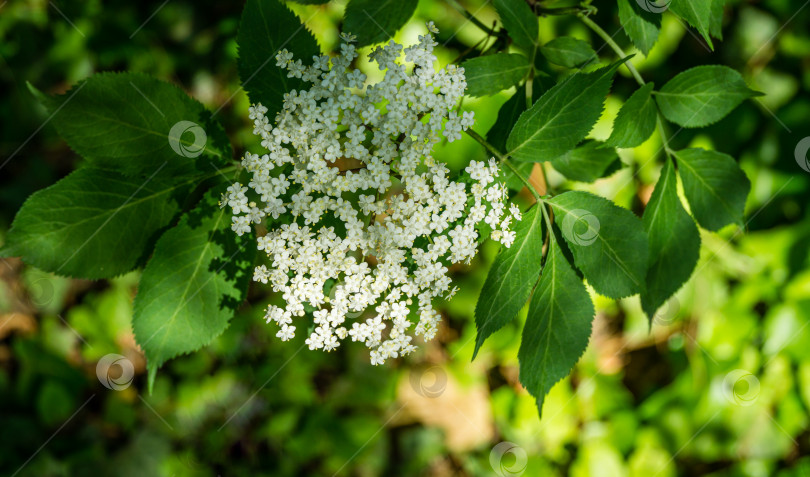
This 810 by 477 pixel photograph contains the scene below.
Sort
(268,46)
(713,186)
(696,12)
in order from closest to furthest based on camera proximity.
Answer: (696,12) → (268,46) → (713,186)

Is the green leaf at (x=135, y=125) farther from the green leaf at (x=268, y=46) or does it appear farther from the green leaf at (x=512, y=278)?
the green leaf at (x=512, y=278)

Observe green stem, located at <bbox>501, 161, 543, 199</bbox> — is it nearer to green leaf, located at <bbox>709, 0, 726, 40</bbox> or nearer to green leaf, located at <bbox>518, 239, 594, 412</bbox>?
green leaf, located at <bbox>518, 239, 594, 412</bbox>

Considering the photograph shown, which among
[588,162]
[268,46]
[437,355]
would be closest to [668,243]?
[588,162]

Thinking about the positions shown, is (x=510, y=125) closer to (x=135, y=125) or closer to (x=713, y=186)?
(x=713, y=186)

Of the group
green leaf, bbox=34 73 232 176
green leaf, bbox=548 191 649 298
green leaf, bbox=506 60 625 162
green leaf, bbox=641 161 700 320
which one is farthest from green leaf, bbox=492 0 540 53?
green leaf, bbox=34 73 232 176

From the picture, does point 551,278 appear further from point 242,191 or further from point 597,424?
point 597,424

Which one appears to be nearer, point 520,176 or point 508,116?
point 520,176

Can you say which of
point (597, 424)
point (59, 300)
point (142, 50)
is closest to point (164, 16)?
point (142, 50)
